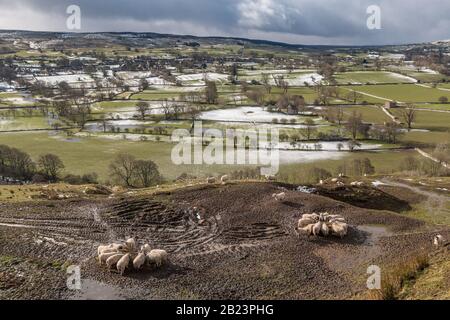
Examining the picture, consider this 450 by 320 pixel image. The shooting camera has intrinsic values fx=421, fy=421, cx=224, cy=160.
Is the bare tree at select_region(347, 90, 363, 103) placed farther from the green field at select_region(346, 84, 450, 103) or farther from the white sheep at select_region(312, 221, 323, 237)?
the white sheep at select_region(312, 221, 323, 237)

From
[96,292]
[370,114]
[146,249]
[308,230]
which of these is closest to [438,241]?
[308,230]

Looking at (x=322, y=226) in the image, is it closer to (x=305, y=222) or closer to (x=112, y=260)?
(x=305, y=222)

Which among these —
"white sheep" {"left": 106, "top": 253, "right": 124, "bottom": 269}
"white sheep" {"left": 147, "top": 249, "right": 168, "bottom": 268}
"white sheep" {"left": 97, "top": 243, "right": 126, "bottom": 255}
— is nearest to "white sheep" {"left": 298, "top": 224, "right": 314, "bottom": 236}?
"white sheep" {"left": 147, "top": 249, "right": 168, "bottom": 268}

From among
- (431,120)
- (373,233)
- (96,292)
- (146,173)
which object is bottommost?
(96,292)

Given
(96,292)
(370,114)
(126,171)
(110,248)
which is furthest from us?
(370,114)

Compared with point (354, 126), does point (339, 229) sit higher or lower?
lower
